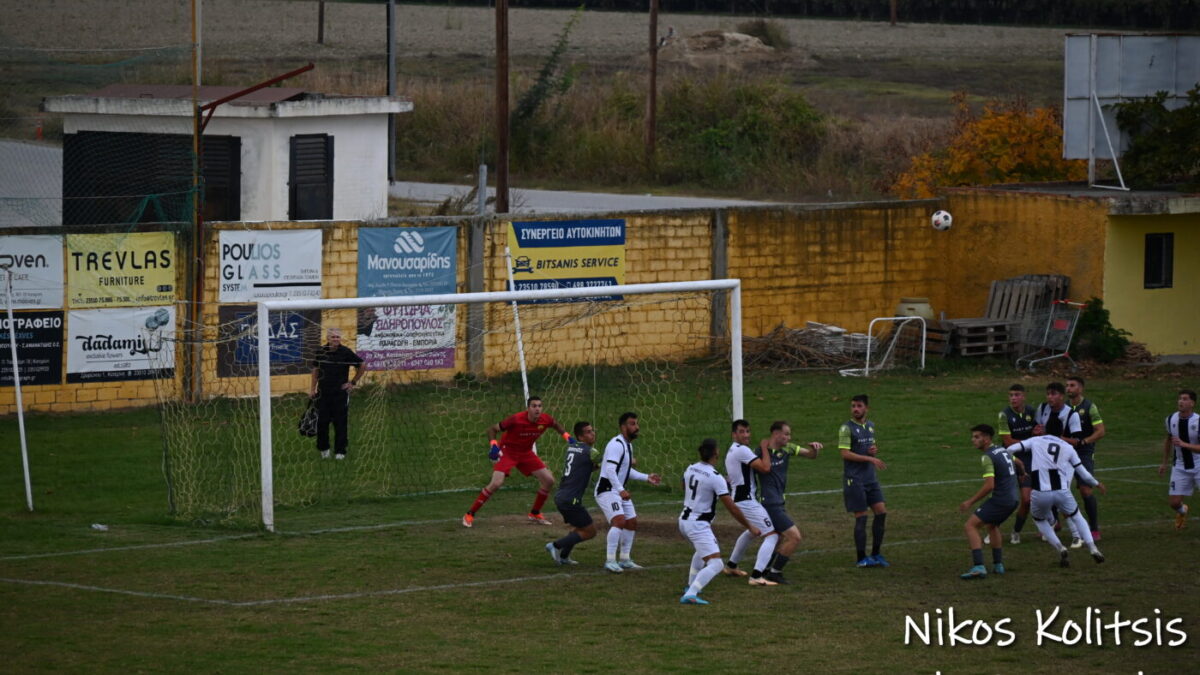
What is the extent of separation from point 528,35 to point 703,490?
7851 centimetres

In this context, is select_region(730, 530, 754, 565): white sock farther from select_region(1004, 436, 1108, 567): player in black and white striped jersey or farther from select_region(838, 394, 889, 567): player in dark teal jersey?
select_region(1004, 436, 1108, 567): player in black and white striped jersey

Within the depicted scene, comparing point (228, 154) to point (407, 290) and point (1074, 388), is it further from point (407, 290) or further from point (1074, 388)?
point (1074, 388)

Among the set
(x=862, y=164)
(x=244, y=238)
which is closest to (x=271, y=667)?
(x=244, y=238)

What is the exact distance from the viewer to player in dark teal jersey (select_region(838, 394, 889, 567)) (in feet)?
52.1

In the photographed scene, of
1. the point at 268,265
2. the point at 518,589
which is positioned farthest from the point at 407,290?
the point at 518,589

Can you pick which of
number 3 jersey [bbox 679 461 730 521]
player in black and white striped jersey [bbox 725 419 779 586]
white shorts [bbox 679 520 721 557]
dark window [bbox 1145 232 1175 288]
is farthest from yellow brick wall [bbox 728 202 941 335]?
white shorts [bbox 679 520 721 557]

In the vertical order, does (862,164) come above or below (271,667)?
above

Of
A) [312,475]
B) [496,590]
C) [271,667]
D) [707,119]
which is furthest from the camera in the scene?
[707,119]

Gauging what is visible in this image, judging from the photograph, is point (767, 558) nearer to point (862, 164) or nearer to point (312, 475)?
point (312, 475)

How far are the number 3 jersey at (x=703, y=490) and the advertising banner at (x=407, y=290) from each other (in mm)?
9280

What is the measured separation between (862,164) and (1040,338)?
1008 inches

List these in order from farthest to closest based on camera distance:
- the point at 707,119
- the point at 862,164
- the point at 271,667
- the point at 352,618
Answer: the point at 707,119
the point at 862,164
the point at 352,618
the point at 271,667

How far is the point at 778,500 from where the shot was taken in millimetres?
15352

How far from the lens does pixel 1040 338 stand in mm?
29469
